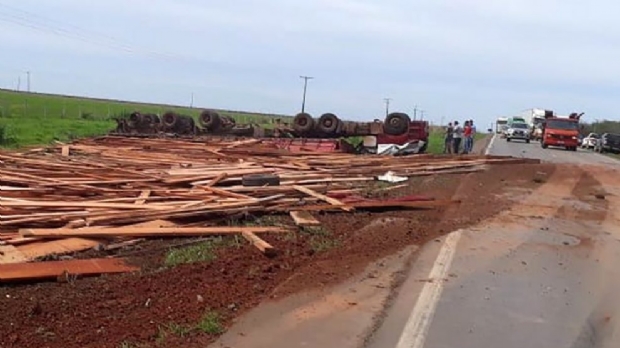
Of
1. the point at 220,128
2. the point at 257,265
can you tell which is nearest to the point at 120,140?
the point at 220,128

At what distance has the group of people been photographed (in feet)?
117

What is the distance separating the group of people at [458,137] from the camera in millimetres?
35562

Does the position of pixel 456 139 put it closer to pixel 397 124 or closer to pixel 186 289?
pixel 397 124

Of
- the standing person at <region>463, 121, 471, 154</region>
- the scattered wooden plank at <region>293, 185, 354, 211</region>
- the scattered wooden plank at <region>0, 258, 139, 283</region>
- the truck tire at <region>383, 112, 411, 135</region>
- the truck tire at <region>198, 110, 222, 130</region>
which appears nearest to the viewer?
the scattered wooden plank at <region>0, 258, 139, 283</region>

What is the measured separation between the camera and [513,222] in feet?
43.3

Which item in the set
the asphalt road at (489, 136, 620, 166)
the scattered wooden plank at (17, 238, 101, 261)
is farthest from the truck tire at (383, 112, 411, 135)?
the scattered wooden plank at (17, 238, 101, 261)

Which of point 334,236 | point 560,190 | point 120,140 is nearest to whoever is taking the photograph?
point 334,236

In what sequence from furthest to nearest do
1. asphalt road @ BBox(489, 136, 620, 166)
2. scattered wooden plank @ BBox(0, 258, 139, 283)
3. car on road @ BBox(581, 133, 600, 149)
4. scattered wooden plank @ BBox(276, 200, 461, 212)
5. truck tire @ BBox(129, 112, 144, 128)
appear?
1. car on road @ BBox(581, 133, 600, 149)
2. truck tire @ BBox(129, 112, 144, 128)
3. asphalt road @ BBox(489, 136, 620, 166)
4. scattered wooden plank @ BBox(276, 200, 461, 212)
5. scattered wooden plank @ BBox(0, 258, 139, 283)

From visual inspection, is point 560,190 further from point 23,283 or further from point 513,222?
point 23,283

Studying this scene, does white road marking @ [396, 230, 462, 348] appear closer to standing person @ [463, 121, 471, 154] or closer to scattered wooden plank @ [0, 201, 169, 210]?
scattered wooden plank @ [0, 201, 169, 210]

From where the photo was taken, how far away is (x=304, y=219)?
1166 centimetres

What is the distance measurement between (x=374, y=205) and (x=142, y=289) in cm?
647

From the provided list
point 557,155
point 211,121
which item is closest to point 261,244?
point 211,121

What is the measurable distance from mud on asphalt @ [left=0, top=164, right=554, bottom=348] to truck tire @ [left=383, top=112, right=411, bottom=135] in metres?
19.0
